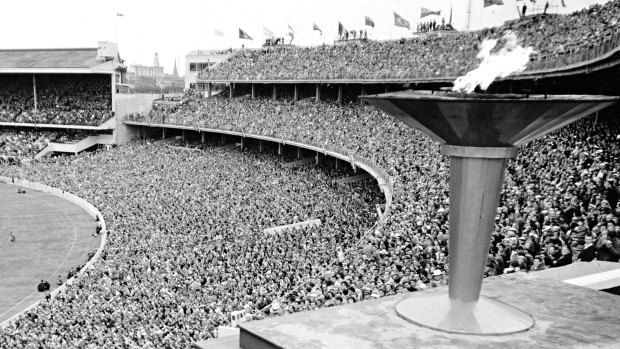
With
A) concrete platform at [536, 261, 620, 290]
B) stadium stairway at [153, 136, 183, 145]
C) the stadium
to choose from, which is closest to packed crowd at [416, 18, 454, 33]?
the stadium

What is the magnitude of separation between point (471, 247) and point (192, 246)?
18164mm

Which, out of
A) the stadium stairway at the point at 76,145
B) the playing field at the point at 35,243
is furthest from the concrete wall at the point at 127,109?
the playing field at the point at 35,243

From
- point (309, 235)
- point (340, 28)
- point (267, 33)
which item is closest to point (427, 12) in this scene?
point (340, 28)

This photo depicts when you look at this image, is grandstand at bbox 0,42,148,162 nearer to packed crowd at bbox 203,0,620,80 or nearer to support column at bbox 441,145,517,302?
packed crowd at bbox 203,0,620,80

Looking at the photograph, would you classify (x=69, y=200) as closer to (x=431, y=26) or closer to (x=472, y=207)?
(x=431, y=26)

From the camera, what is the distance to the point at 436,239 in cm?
1455

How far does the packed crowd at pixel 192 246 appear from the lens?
16.6 meters

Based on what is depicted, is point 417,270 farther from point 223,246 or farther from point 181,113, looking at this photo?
point 181,113

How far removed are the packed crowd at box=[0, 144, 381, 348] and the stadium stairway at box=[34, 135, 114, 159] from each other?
12628 mm

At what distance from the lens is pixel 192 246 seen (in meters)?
24.1

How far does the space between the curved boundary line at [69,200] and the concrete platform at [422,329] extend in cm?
1580

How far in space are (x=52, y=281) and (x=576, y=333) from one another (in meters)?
23.2

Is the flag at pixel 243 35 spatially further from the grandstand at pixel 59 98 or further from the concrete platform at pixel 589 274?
the concrete platform at pixel 589 274

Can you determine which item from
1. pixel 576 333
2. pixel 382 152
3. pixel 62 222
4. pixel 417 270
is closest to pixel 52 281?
pixel 62 222
